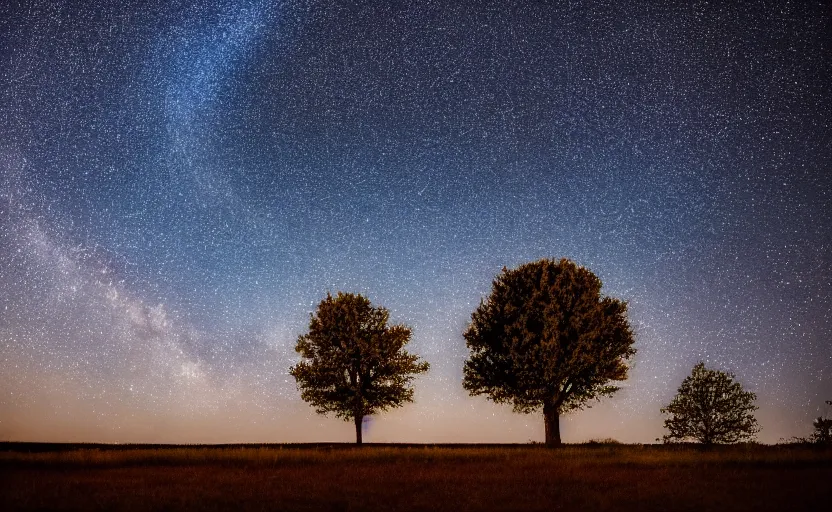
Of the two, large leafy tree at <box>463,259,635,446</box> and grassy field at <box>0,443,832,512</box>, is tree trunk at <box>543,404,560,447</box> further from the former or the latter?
grassy field at <box>0,443,832,512</box>

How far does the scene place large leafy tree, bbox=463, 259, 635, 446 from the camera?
1459 inches

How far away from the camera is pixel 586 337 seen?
37000 millimetres

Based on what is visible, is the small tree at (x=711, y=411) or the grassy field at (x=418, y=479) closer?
the grassy field at (x=418, y=479)

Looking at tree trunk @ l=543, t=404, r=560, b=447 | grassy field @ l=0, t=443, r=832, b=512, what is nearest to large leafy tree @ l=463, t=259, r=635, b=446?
tree trunk @ l=543, t=404, r=560, b=447

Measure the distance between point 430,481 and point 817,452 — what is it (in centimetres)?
1934

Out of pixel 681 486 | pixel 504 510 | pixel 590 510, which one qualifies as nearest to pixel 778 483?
pixel 681 486

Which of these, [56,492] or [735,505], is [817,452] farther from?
[56,492]

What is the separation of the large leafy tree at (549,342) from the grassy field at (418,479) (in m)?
7.49

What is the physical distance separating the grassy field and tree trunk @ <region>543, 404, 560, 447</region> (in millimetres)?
7727

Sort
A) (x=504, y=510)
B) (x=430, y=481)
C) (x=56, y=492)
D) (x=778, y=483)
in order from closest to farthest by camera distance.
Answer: (x=504, y=510), (x=56, y=492), (x=778, y=483), (x=430, y=481)

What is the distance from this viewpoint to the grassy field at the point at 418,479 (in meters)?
15.5

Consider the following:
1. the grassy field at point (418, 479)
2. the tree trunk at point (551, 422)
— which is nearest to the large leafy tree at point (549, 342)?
the tree trunk at point (551, 422)

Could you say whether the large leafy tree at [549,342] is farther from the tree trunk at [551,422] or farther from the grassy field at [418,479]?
the grassy field at [418,479]

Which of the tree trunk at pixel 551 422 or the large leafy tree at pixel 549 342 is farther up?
the large leafy tree at pixel 549 342
